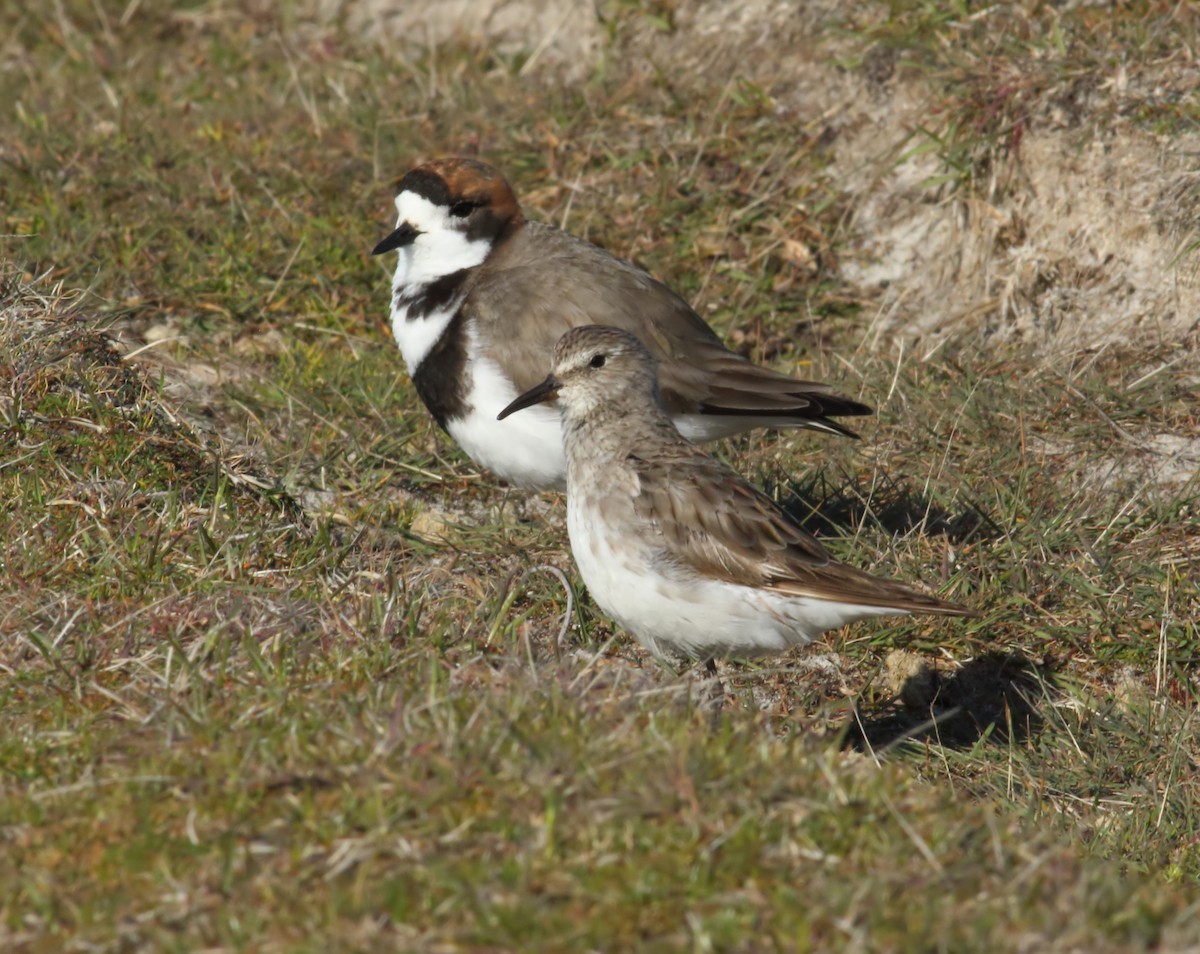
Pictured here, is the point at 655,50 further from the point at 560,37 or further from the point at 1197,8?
the point at 1197,8

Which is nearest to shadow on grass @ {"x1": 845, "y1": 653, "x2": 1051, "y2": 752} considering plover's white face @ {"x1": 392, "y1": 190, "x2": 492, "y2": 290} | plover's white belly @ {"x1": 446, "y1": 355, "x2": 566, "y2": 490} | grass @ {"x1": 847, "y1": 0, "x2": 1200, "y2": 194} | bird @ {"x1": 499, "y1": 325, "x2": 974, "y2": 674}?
bird @ {"x1": 499, "y1": 325, "x2": 974, "y2": 674}

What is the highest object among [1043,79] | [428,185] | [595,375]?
[1043,79]

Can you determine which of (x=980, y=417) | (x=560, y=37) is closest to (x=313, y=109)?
(x=560, y=37)

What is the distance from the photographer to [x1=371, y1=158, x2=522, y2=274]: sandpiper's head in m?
6.78

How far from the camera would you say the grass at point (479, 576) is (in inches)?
134

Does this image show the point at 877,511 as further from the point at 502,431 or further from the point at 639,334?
the point at 502,431

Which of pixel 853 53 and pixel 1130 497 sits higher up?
pixel 853 53

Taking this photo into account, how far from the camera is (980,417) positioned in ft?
22.7

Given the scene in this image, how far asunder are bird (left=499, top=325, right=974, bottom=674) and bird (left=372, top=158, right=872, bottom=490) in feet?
2.84

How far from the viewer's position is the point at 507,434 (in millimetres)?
6160

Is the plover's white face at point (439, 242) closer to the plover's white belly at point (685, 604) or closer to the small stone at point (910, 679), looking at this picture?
the plover's white belly at point (685, 604)

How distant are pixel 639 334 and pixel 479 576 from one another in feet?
3.94

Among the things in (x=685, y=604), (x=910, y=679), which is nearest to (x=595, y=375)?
(x=685, y=604)

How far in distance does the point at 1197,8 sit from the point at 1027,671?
385 cm
